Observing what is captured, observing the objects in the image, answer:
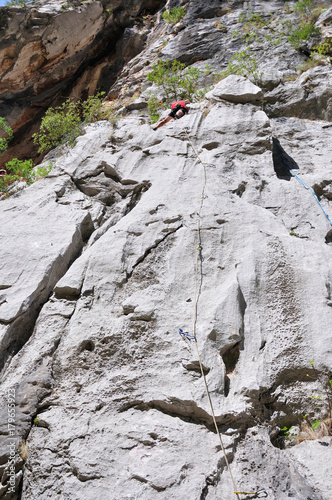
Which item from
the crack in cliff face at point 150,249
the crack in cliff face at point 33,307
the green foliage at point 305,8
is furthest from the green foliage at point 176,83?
the crack in cliff face at point 33,307

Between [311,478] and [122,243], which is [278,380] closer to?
[311,478]

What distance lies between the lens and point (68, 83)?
54.6 ft

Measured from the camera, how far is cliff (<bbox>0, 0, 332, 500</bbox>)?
3764 millimetres

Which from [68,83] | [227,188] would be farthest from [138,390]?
[68,83]

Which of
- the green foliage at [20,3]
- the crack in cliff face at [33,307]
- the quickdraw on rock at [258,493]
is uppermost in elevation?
the green foliage at [20,3]

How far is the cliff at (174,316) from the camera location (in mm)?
3764

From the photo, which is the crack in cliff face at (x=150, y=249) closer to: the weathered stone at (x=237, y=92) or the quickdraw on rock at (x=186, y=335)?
the quickdraw on rock at (x=186, y=335)

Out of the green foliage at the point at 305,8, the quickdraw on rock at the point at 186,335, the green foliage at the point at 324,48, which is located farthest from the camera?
the green foliage at the point at 305,8

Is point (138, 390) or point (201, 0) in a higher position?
point (201, 0)

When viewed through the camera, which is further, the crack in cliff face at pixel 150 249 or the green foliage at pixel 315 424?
the crack in cliff face at pixel 150 249

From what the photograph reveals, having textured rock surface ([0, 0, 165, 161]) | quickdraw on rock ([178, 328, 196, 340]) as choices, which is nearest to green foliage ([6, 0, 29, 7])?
textured rock surface ([0, 0, 165, 161])

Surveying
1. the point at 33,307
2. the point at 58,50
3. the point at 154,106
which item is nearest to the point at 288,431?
the point at 33,307

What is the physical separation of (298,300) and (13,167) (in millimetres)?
7773

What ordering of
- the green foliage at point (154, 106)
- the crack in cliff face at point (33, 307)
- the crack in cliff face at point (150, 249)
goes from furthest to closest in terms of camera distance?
the green foliage at point (154, 106), the crack in cliff face at point (150, 249), the crack in cliff face at point (33, 307)
